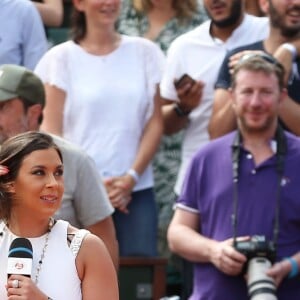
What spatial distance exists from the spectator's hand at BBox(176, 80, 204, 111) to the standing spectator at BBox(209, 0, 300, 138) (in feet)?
0.96

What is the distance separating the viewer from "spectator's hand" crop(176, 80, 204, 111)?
22.3 feet

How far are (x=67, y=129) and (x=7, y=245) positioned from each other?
2778 mm

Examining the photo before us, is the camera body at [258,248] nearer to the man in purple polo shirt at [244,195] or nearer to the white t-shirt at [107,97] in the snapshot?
the man in purple polo shirt at [244,195]

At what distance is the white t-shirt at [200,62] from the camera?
22.7 feet

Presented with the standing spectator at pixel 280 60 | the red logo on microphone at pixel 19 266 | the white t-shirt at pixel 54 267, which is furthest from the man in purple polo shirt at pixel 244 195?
the red logo on microphone at pixel 19 266

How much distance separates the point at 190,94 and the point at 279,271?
5.10 ft

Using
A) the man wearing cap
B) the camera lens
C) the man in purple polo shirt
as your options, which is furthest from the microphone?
the man in purple polo shirt

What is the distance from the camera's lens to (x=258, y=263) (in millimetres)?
5594

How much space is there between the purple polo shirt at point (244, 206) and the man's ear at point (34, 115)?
91 cm

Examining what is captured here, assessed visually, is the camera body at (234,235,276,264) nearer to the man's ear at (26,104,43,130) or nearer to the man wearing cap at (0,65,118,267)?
the man wearing cap at (0,65,118,267)

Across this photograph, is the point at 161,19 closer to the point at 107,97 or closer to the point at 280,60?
the point at 107,97

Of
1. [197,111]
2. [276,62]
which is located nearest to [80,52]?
[197,111]

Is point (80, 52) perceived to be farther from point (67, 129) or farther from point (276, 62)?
point (276, 62)

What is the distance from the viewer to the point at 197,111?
22.8 ft
